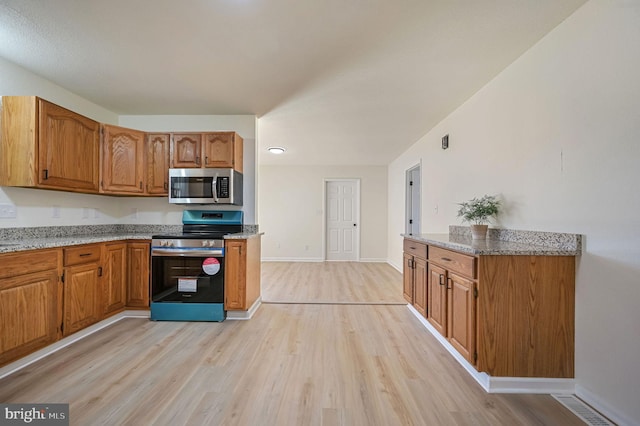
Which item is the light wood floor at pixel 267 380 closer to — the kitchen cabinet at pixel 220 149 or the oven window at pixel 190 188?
the oven window at pixel 190 188

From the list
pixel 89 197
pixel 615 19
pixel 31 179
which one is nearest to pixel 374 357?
pixel 615 19

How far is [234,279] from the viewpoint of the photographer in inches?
114

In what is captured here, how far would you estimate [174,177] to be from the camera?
309cm

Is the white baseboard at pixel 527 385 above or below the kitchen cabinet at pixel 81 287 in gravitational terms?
below

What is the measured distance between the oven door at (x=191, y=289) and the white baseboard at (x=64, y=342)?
275 millimetres

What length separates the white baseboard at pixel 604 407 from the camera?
4.67 feet

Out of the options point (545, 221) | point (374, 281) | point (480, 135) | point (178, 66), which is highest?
point (178, 66)

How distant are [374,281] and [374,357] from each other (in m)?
2.54

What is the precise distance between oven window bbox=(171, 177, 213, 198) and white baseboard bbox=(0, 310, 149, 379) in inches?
51.6

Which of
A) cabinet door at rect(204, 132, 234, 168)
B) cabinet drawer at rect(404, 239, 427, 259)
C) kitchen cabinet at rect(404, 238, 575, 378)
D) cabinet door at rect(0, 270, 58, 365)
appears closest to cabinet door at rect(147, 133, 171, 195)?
cabinet door at rect(204, 132, 234, 168)

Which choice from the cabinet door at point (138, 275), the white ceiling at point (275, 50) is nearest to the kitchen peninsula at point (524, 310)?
the white ceiling at point (275, 50)

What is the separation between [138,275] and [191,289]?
23.8 inches

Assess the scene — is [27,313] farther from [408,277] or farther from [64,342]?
[408,277]

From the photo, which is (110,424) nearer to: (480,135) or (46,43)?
(46,43)
